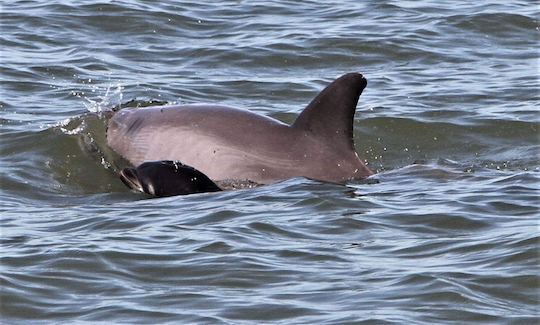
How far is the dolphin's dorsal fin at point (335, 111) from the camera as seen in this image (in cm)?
973

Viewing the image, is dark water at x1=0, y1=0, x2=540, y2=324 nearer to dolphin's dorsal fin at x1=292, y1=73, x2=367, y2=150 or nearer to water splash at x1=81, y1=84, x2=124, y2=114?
water splash at x1=81, y1=84, x2=124, y2=114

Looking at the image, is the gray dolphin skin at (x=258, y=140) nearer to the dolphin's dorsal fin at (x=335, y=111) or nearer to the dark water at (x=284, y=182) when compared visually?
the dolphin's dorsal fin at (x=335, y=111)

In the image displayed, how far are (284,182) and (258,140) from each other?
413 millimetres

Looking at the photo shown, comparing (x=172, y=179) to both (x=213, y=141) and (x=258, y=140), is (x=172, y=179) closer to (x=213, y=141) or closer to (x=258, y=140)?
(x=213, y=141)

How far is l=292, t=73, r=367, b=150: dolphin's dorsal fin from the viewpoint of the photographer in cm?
973

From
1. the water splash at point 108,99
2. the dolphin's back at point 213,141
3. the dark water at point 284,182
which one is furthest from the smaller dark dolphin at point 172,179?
the water splash at point 108,99

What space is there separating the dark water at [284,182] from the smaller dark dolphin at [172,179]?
0.41ft

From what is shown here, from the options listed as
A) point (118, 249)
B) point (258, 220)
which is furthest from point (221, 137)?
point (118, 249)

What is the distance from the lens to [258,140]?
33.4 feet

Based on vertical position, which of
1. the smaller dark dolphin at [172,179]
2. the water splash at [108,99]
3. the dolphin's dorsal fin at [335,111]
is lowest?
the water splash at [108,99]

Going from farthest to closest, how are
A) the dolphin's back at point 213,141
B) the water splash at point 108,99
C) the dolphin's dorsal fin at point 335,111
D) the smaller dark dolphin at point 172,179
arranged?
the water splash at point 108,99 < the dolphin's back at point 213,141 < the smaller dark dolphin at point 172,179 < the dolphin's dorsal fin at point 335,111

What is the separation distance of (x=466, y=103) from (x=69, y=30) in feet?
17.5

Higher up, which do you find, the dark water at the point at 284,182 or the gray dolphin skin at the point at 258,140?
the gray dolphin skin at the point at 258,140

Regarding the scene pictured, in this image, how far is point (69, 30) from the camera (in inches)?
647
